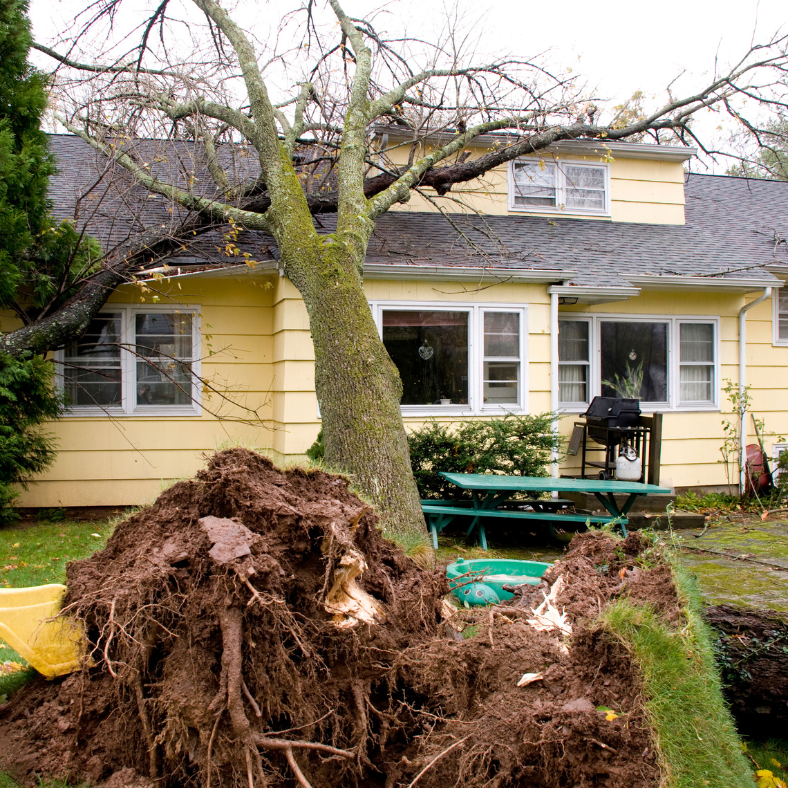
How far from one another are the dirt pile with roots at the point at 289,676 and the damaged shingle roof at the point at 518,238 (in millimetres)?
5926

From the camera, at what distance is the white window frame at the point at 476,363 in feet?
29.4

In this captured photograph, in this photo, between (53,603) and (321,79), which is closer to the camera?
(53,603)

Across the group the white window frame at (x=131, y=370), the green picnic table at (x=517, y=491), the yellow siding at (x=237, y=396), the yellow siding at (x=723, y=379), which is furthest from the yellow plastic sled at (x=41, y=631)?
the yellow siding at (x=723, y=379)

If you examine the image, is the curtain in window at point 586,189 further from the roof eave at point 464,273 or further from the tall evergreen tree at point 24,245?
the tall evergreen tree at point 24,245

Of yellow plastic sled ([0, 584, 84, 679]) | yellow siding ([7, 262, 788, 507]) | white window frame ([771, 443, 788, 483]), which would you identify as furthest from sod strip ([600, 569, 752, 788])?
white window frame ([771, 443, 788, 483])

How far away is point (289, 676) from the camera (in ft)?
9.04

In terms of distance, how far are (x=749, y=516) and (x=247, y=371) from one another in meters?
7.28

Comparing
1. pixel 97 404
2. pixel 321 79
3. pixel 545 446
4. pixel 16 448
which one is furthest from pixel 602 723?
pixel 321 79

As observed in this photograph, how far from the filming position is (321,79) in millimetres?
9508

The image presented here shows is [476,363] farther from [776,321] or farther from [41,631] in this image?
[41,631]

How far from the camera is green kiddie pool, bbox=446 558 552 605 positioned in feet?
14.0

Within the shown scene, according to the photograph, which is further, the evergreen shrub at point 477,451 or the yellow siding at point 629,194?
the yellow siding at point 629,194

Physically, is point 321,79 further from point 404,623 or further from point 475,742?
point 475,742

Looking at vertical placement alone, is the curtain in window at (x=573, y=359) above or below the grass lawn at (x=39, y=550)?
above
